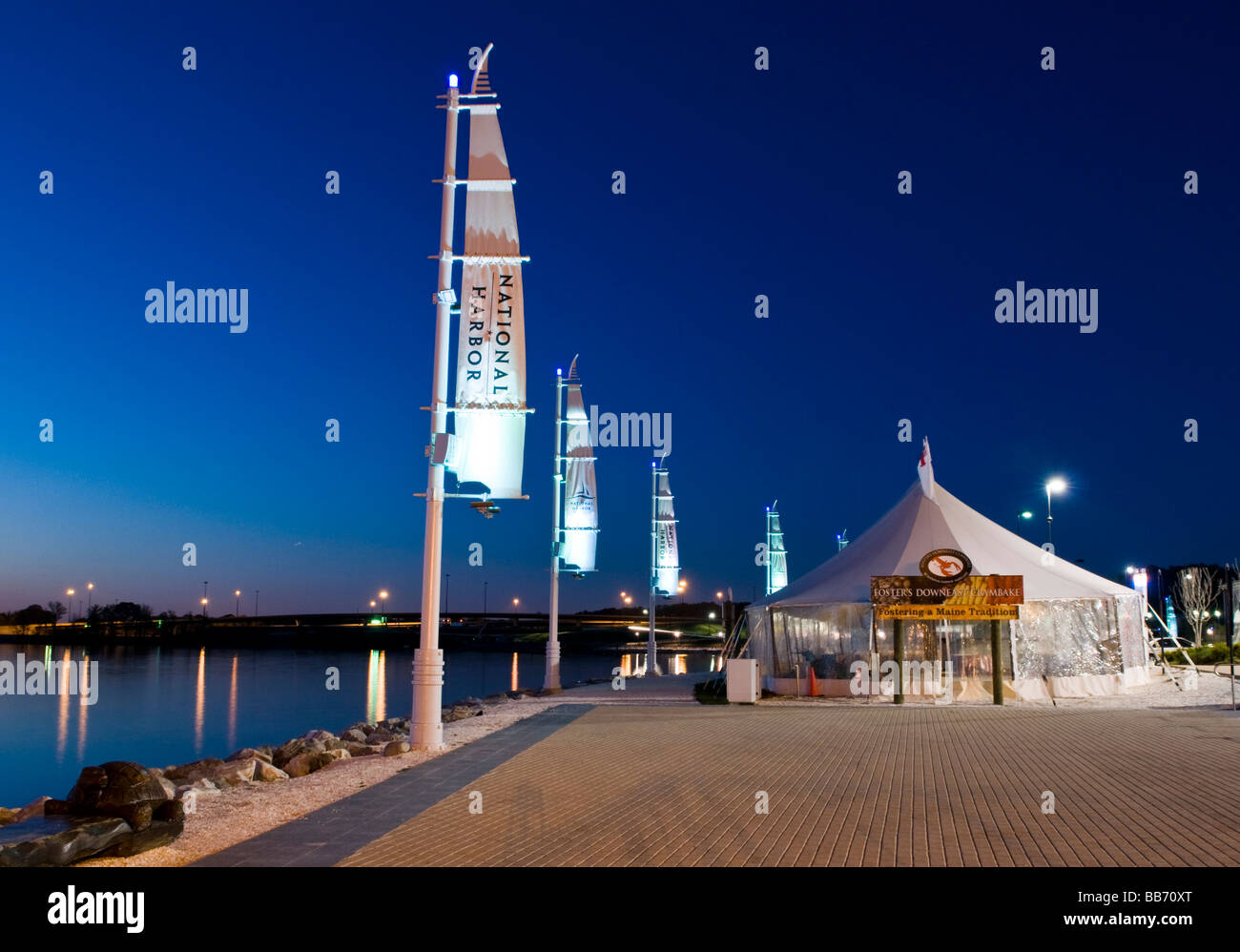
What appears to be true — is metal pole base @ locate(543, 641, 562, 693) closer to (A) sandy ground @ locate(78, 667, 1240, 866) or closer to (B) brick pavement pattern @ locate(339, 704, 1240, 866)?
(A) sandy ground @ locate(78, 667, 1240, 866)

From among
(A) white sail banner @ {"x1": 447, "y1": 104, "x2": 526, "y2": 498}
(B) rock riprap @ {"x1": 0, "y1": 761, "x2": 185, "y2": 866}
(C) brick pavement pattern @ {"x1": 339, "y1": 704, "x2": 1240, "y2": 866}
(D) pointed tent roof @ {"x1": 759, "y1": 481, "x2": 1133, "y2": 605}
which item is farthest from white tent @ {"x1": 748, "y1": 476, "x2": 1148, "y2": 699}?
(B) rock riprap @ {"x1": 0, "y1": 761, "x2": 185, "y2": 866}

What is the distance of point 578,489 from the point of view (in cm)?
2848

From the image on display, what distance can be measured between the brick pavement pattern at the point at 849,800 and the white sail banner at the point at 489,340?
4.31 metres

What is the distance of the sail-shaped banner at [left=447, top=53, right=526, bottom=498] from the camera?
1460cm

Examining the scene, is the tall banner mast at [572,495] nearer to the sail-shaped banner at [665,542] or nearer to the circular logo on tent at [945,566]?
the circular logo on tent at [945,566]

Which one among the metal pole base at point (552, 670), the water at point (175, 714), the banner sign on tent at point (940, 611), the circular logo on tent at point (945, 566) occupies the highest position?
the circular logo on tent at point (945, 566)

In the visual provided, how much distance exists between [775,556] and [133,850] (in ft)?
179

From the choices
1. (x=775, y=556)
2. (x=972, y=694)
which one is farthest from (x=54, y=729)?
(x=775, y=556)

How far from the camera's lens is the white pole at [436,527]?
14.2 meters

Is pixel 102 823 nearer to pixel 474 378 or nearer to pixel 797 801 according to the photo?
pixel 797 801

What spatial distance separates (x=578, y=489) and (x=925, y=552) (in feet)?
32.2

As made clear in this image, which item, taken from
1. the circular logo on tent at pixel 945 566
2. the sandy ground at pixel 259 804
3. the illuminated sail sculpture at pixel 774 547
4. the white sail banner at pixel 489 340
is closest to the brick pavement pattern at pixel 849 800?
the sandy ground at pixel 259 804

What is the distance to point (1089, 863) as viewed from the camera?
7316mm

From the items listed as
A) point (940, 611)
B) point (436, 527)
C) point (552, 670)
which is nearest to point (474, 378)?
point (436, 527)
